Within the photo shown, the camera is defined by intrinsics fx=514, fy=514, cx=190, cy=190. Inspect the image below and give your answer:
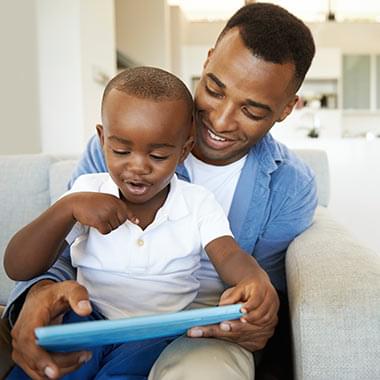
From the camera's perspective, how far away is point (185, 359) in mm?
664

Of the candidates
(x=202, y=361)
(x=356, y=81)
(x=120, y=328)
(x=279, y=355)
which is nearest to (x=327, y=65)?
(x=356, y=81)

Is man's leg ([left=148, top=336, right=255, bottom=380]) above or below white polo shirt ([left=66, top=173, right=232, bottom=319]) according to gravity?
below

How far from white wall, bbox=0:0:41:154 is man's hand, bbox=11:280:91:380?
1.71 m

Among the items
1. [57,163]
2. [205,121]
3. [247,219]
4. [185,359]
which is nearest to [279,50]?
[205,121]

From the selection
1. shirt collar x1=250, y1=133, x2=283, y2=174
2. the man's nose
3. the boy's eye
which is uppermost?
the man's nose

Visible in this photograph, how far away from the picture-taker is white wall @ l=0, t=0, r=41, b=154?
2.27 meters

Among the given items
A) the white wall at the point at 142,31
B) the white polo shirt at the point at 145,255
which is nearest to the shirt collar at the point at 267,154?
the white polo shirt at the point at 145,255

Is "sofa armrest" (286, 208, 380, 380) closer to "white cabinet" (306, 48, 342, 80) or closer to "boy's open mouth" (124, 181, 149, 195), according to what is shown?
"boy's open mouth" (124, 181, 149, 195)

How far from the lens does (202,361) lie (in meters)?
0.66

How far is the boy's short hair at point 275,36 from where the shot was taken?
915 mm

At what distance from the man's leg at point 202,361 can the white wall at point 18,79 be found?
179cm

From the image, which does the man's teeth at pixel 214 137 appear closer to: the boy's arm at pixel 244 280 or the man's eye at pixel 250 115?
the man's eye at pixel 250 115

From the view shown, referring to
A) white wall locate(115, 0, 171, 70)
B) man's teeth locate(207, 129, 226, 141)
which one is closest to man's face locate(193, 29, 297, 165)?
man's teeth locate(207, 129, 226, 141)

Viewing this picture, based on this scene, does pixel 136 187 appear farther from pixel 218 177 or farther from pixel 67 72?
pixel 67 72
